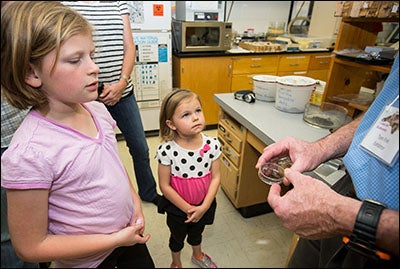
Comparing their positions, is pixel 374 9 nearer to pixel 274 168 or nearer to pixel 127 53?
pixel 274 168

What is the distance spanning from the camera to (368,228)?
1.13 feet

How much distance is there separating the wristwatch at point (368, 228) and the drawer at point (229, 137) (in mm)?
784

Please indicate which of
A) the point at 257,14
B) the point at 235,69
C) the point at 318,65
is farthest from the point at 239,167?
the point at 257,14

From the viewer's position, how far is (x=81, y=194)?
46 centimetres

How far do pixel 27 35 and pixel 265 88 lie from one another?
0.98 metres

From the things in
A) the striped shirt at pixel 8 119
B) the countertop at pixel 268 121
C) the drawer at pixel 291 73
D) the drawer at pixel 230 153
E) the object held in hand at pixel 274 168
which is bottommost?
the drawer at pixel 230 153

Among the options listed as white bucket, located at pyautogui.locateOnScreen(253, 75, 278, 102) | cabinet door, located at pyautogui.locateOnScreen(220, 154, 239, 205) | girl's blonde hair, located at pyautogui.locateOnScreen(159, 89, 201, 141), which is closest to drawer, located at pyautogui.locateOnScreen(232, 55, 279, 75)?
white bucket, located at pyautogui.locateOnScreen(253, 75, 278, 102)

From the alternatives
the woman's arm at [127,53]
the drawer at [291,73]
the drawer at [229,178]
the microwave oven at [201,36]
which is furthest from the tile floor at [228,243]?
the drawer at [291,73]

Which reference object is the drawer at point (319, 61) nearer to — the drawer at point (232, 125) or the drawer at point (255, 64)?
the drawer at point (255, 64)

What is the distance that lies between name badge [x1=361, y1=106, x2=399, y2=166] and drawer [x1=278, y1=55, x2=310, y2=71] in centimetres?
203

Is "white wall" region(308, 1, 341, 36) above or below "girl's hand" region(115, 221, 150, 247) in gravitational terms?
above

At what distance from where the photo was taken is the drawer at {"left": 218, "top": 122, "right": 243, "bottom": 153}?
A: 1.16 metres

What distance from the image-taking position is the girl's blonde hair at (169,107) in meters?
0.72

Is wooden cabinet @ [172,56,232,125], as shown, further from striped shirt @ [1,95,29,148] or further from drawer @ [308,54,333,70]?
striped shirt @ [1,95,29,148]
